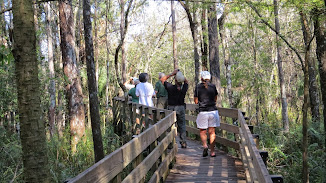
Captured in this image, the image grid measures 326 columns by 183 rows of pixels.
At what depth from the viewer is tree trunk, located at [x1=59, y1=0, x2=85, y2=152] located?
10953 millimetres

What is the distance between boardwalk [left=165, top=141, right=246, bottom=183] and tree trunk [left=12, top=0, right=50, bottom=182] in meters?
3.95

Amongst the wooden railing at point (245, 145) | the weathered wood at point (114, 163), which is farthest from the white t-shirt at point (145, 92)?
the weathered wood at point (114, 163)

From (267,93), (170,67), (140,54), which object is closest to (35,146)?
(267,93)

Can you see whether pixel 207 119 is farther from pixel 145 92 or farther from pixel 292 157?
pixel 292 157

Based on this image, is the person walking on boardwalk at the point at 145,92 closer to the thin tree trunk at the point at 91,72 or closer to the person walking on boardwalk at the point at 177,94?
the person walking on boardwalk at the point at 177,94

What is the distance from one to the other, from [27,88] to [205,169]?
5228 millimetres

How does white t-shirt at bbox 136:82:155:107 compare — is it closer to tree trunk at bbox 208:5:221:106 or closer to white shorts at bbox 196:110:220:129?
white shorts at bbox 196:110:220:129

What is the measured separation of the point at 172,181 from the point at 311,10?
5.13 metres

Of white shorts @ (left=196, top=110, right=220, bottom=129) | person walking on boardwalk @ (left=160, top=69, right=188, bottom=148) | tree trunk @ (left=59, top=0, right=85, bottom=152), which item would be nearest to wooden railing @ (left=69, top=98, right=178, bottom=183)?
white shorts @ (left=196, top=110, right=220, bottom=129)

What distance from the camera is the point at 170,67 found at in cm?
3784

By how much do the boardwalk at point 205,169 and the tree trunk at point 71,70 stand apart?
3860 mm

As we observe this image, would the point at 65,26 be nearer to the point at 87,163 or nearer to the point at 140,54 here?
the point at 87,163

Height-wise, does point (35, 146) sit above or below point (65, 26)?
below

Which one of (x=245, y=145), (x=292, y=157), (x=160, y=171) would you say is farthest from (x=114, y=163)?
(x=292, y=157)
